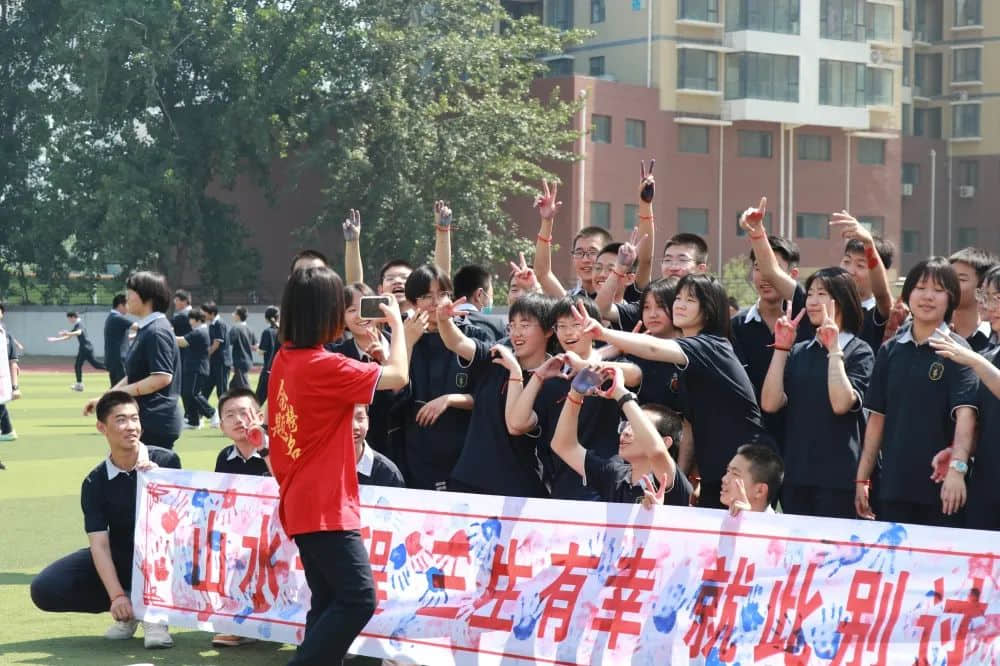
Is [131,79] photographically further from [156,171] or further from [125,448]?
[125,448]

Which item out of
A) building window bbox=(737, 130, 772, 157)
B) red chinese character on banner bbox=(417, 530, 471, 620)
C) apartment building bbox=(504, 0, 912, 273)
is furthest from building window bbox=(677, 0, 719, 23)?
red chinese character on banner bbox=(417, 530, 471, 620)

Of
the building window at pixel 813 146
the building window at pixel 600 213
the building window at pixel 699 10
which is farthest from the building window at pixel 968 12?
the building window at pixel 600 213

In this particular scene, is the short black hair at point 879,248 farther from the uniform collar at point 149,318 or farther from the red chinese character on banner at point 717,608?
the uniform collar at point 149,318

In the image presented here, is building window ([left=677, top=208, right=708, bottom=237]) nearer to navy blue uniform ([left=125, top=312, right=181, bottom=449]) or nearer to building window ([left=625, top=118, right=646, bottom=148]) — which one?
building window ([left=625, top=118, right=646, bottom=148])

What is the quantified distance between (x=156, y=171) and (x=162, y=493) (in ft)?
119

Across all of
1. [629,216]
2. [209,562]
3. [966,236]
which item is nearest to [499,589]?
[209,562]

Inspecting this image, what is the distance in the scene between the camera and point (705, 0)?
50.0m

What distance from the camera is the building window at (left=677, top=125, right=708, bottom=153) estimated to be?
49.8 m

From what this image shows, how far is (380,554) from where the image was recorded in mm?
6652

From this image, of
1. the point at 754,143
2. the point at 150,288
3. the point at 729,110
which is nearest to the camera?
the point at 150,288

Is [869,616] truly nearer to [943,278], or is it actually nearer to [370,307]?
[943,278]

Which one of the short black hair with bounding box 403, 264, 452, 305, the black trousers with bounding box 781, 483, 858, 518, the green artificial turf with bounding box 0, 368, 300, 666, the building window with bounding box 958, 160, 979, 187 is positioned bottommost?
the green artificial turf with bounding box 0, 368, 300, 666

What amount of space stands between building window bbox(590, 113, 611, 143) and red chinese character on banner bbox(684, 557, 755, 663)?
41.3m

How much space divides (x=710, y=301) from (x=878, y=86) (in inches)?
1963
